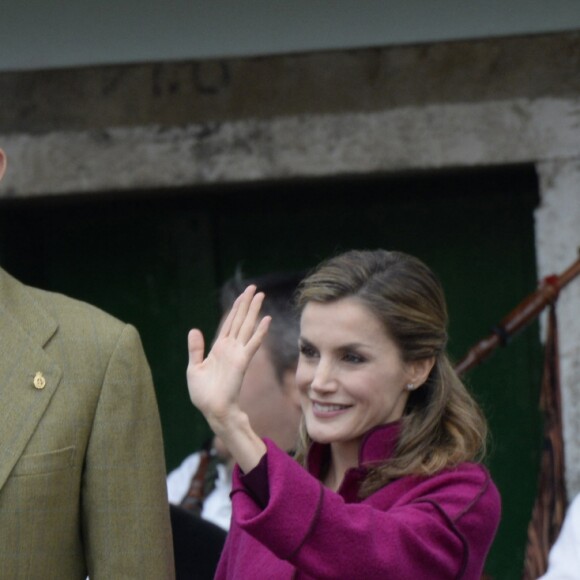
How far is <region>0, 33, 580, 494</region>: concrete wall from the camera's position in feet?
15.1

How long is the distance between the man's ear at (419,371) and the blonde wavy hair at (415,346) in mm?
12

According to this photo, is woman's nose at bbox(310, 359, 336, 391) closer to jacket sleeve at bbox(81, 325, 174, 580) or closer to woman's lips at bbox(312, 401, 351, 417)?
woman's lips at bbox(312, 401, 351, 417)

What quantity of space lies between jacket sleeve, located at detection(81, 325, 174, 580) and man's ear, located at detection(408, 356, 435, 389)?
1.55 feet

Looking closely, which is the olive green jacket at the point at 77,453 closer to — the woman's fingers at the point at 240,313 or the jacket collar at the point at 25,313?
the jacket collar at the point at 25,313

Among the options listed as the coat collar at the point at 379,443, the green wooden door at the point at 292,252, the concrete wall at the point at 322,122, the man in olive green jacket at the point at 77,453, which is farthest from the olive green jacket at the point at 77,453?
the green wooden door at the point at 292,252

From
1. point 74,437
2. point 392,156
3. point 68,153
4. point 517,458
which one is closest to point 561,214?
point 392,156

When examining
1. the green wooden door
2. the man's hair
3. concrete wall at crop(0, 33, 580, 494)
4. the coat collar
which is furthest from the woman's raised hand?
the green wooden door

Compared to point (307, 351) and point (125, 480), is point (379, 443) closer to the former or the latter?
point (307, 351)

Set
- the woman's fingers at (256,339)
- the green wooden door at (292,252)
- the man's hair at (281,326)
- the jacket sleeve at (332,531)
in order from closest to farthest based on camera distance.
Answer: the jacket sleeve at (332,531), the woman's fingers at (256,339), the man's hair at (281,326), the green wooden door at (292,252)

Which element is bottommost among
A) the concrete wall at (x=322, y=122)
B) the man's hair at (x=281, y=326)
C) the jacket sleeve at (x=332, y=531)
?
the jacket sleeve at (x=332, y=531)

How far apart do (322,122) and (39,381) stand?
2252 mm

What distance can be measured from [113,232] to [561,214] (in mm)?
1594

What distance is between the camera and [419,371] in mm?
2705

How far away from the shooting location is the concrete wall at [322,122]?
4.62 meters
